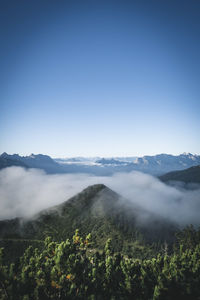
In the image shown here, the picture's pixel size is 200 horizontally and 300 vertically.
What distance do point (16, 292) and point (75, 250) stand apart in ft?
55.3

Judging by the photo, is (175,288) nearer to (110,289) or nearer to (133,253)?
(110,289)

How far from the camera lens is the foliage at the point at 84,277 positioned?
1935 inches

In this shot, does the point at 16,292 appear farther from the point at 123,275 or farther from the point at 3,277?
the point at 123,275

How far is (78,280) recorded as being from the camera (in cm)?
5525

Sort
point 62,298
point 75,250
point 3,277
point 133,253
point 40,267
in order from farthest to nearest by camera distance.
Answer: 1. point 133,253
2. point 40,267
3. point 75,250
4. point 62,298
5. point 3,277

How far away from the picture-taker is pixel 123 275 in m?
74.7

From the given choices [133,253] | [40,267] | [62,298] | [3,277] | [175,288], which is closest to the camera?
[3,277]

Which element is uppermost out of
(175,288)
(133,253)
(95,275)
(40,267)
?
(40,267)

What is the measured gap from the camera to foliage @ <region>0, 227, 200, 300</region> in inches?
1935

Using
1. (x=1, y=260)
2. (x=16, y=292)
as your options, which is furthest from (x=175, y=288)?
(x=1, y=260)

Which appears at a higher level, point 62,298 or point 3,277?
point 3,277

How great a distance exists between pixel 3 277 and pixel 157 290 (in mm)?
50304

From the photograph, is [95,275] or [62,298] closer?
[62,298]

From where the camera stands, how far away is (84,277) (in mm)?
58344
